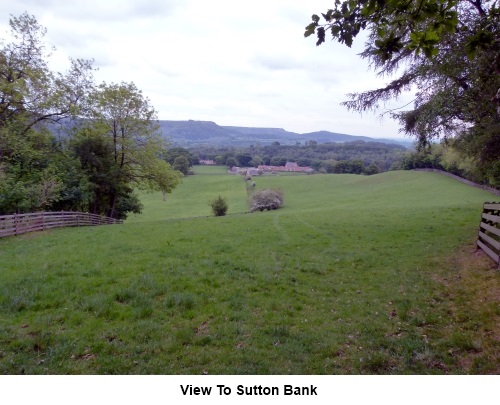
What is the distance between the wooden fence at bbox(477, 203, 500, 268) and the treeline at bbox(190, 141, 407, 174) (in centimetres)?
9732

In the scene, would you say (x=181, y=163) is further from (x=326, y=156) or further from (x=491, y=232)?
(x=491, y=232)

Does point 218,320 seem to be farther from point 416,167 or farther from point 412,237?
point 416,167

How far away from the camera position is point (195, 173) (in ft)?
331

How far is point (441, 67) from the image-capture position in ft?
28.7

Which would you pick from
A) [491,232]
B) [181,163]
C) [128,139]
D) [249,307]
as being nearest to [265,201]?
[128,139]

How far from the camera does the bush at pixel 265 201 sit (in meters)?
48.9

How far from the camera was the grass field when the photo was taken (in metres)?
4.44

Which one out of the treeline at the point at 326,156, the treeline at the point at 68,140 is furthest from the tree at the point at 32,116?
the treeline at the point at 326,156

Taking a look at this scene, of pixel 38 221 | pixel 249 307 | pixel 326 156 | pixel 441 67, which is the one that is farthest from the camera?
pixel 326 156

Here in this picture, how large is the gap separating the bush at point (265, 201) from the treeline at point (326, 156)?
6002cm

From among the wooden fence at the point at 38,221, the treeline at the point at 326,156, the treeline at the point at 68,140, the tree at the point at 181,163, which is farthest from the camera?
the treeline at the point at 326,156

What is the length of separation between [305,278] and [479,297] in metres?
3.70

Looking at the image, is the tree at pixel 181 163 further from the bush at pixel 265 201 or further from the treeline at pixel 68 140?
the treeline at pixel 68 140

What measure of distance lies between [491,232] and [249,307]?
25.9 feet
